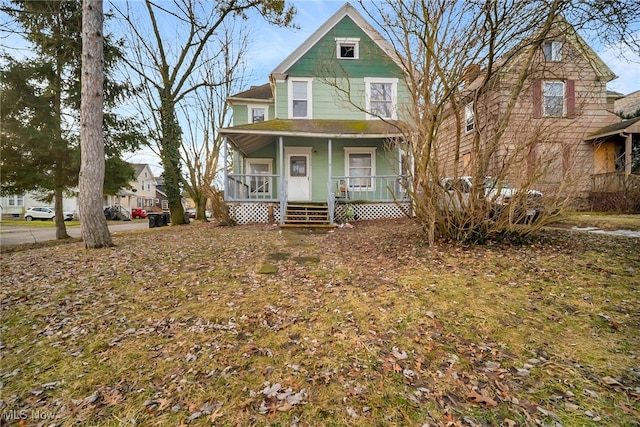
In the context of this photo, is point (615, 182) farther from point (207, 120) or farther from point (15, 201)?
point (15, 201)

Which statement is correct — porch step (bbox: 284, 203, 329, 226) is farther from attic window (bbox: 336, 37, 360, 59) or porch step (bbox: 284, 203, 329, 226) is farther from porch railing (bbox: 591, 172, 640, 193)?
porch railing (bbox: 591, 172, 640, 193)

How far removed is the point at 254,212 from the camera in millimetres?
11781

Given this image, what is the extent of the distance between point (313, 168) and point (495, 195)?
912 centimetres

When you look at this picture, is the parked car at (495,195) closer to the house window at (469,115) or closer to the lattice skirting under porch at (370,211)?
the house window at (469,115)

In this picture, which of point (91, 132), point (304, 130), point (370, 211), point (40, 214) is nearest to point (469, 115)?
point (370, 211)

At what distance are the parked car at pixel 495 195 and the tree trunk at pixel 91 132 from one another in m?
8.00

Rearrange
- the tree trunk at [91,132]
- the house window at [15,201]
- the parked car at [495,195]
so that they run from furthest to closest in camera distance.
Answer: the house window at [15,201] → the tree trunk at [91,132] → the parked car at [495,195]

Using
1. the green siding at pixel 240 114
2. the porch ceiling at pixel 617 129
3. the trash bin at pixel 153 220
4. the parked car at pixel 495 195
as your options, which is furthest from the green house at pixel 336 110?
the porch ceiling at pixel 617 129

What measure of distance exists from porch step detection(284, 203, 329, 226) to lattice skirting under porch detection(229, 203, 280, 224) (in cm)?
86

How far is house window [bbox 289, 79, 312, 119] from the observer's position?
519 inches

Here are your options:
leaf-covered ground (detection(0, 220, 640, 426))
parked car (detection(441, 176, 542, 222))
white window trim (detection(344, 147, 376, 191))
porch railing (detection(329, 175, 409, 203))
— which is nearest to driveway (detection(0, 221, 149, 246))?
leaf-covered ground (detection(0, 220, 640, 426))

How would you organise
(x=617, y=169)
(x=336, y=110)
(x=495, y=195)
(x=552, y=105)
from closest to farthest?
(x=495, y=195) < (x=552, y=105) < (x=617, y=169) < (x=336, y=110)

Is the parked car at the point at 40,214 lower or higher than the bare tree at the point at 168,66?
lower

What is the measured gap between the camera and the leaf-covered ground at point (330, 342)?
2066 millimetres
